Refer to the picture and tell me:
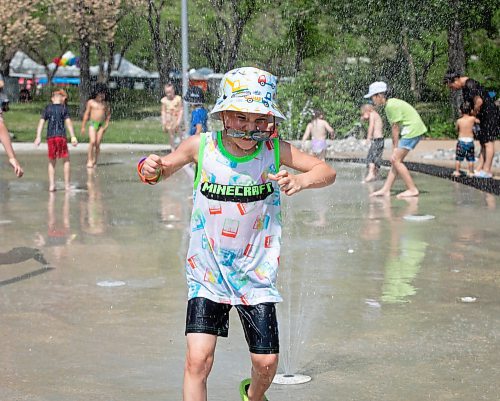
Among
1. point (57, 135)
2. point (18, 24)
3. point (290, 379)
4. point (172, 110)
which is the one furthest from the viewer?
point (18, 24)

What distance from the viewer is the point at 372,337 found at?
6281mm

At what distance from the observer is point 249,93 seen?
14.2 feet

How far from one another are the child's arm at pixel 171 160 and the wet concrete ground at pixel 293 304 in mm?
1301

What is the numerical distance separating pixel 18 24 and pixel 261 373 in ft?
141

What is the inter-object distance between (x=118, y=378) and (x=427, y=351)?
179 centimetres

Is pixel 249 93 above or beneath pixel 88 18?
beneath

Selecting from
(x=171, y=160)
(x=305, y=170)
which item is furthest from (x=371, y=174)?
(x=171, y=160)

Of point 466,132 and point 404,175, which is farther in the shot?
point 466,132

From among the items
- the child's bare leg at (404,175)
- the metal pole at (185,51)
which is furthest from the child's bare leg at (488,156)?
the metal pole at (185,51)

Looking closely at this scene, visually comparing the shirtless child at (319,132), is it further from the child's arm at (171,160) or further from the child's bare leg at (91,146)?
the child's arm at (171,160)

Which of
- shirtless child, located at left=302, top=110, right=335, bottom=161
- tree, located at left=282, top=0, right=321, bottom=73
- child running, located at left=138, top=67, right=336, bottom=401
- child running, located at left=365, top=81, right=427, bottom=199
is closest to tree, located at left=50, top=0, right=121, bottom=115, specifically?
tree, located at left=282, top=0, right=321, bottom=73

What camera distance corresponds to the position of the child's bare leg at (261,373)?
432 centimetres

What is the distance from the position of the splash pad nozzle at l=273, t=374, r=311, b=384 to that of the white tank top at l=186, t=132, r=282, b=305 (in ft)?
3.61

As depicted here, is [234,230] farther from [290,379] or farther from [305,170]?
[290,379]
